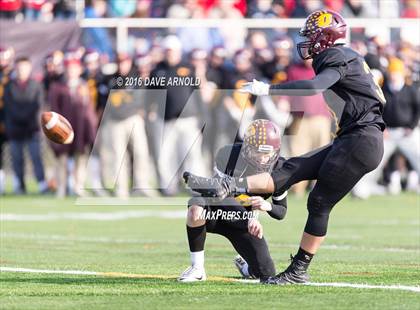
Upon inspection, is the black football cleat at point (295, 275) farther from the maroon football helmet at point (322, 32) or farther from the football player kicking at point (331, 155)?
the maroon football helmet at point (322, 32)

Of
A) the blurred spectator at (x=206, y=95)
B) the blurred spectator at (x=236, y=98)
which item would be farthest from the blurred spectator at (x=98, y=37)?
the blurred spectator at (x=236, y=98)

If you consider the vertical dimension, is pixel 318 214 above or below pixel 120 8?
above

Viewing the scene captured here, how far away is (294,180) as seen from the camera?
23.6 feet

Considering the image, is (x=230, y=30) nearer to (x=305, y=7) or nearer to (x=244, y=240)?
(x=305, y=7)

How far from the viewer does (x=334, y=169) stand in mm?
7082

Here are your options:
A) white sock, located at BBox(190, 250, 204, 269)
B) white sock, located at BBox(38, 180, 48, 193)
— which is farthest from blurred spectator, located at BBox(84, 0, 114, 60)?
white sock, located at BBox(190, 250, 204, 269)

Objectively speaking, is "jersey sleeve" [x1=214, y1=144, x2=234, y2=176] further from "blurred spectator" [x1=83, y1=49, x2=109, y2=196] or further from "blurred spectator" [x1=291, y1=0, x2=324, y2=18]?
"blurred spectator" [x1=291, y1=0, x2=324, y2=18]

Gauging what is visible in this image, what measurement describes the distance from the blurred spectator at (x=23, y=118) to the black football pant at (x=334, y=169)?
35.2 feet

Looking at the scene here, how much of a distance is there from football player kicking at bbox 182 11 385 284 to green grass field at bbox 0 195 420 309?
19.0 inches

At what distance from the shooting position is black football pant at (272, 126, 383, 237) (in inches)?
279

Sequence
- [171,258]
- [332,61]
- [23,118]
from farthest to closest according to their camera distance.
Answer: [23,118] < [171,258] < [332,61]

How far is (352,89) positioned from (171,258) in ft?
9.58

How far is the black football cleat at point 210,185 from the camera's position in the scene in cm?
712

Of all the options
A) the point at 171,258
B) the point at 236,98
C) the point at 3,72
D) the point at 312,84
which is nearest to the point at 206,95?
the point at 236,98
